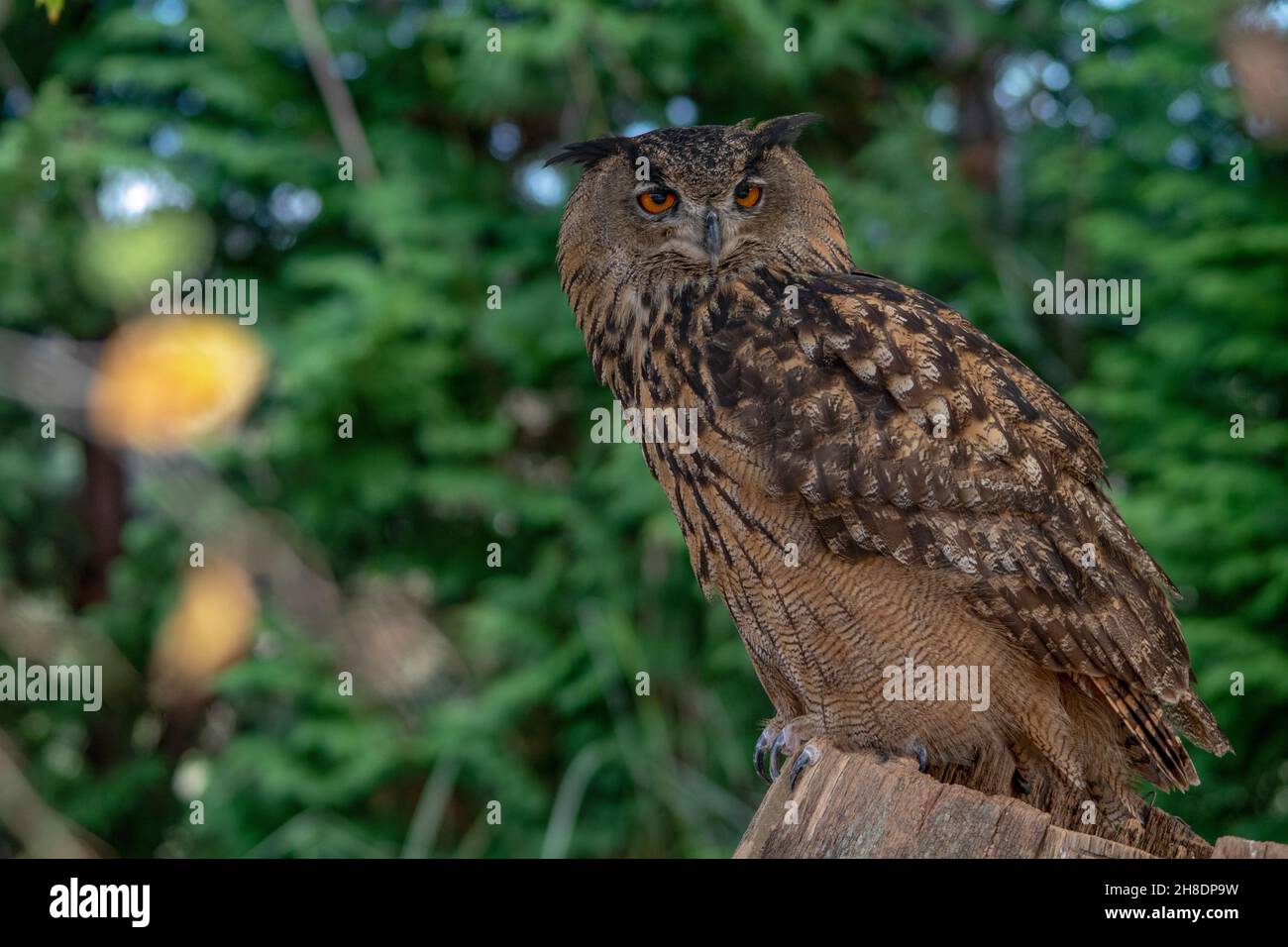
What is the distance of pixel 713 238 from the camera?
2467 millimetres

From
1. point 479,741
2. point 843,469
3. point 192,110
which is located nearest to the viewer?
point 843,469

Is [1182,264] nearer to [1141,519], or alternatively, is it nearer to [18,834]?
[1141,519]

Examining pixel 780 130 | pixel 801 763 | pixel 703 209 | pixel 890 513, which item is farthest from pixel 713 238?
pixel 801 763

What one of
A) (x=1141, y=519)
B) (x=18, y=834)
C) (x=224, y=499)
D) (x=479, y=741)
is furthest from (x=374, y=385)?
(x=1141, y=519)

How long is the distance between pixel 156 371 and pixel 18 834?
6.78 feet

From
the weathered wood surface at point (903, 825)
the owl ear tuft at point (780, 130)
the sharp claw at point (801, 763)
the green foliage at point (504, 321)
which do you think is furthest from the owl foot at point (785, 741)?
the green foliage at point (504, 321)

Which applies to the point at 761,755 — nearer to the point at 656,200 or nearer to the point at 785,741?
the point at 785,741

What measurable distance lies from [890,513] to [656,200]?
2.61ft

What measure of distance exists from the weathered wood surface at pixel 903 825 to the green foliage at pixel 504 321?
2.86 m

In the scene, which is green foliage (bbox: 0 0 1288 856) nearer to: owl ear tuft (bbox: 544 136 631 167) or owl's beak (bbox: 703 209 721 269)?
owl ear tuft (bbox: 544 136 631 167)

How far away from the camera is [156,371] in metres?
5.08

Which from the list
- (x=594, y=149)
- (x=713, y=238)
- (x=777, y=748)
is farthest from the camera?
(x=594, y=149)

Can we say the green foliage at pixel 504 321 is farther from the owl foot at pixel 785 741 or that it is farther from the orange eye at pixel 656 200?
the orange eye at pixel 656 200

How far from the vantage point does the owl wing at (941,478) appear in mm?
2340
